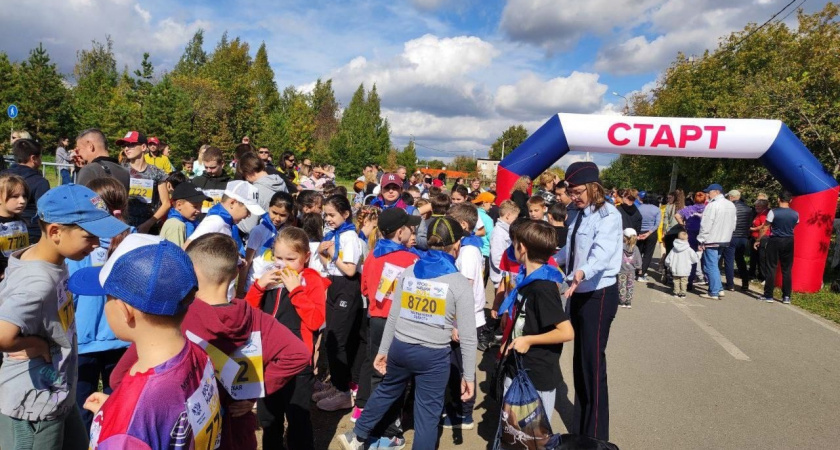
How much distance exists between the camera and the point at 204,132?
32125mm

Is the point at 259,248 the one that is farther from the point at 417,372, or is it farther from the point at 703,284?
the point at 703,284

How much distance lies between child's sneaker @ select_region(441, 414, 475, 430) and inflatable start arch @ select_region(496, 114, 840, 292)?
6.88 metres

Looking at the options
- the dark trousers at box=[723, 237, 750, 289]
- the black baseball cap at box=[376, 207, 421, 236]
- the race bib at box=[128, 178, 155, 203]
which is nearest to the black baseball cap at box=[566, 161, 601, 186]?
the black baseball cap at box=[376, 207, 421, 236]

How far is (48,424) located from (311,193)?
3.12m

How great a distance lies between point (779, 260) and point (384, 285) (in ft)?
30.0

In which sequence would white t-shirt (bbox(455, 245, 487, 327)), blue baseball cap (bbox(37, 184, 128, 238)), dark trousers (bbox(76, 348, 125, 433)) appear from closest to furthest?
blue baseball cap (bbox(37, 184, 128, 238)) < dark trousers (bbox(76, 348, 125, 433)) < white t-shirt (bbox(455, 245, 487, 327))

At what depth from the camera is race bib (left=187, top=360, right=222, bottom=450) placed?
4.48 ft

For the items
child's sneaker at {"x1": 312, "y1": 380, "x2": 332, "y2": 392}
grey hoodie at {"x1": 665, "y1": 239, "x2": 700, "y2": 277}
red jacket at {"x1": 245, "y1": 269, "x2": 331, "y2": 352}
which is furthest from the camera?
grey hoodie at {"x1": 665, "y1": 239, "x2": 700, "y2": 277}

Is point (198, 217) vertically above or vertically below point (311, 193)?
below

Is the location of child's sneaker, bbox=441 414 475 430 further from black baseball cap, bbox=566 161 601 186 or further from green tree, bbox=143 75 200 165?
green tree, bbox=143 75 200 165

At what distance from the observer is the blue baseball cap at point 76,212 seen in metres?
1.95

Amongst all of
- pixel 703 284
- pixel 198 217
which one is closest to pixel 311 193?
pixel 198 217

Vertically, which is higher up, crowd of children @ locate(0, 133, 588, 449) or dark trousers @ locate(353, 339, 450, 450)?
crowd of children @ locate(0, 133, 588, 449)

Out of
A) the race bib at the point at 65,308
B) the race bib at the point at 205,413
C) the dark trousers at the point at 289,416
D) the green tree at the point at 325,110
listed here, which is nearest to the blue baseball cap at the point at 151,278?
the race bib at the point at 205,413
